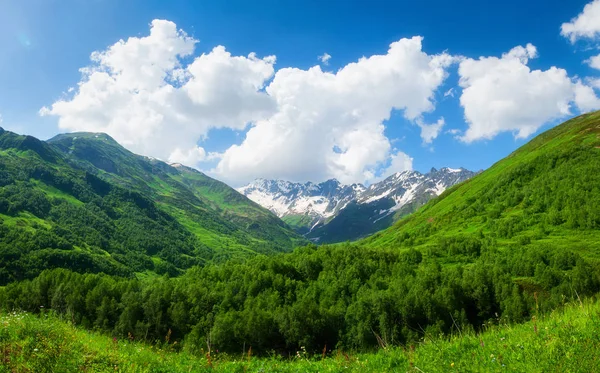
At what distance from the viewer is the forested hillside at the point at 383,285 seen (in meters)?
82.3

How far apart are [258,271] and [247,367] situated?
112021 mm

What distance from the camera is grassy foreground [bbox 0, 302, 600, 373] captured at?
8.49m

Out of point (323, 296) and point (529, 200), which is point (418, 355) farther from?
point (529, 200)

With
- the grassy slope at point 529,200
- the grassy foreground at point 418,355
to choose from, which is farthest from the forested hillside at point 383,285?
the grassy foreground at point 418,355

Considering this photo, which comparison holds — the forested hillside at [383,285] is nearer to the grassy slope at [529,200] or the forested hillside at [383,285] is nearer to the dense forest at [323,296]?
the dense forest at [323,296]

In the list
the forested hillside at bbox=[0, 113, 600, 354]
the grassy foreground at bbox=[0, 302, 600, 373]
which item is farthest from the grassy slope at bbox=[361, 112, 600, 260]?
the grassy foreground at bbox=[0, 302, 600, 373]

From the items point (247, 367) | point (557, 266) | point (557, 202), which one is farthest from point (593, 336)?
point (557, 202)

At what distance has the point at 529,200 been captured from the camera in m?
140

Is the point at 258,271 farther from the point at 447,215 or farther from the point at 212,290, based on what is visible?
the point at 447,215

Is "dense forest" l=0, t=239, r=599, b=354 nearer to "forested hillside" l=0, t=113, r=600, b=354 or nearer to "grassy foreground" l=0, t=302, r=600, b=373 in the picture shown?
"forested hillside" l=0, t=113, r=600, b=354

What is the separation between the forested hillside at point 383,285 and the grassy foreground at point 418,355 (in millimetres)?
43694

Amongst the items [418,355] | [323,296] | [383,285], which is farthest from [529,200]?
[418,355]

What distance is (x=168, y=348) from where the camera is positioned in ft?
58.9

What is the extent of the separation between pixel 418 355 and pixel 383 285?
97114 mm
